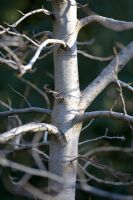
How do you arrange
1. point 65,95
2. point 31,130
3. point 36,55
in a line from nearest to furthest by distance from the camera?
1. point 36,55
2. point 31,130
3. point 65,95

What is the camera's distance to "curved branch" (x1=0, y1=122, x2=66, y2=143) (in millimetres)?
1484

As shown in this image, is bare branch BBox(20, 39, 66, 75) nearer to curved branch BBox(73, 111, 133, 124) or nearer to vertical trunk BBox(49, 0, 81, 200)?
→ vertical trunk BBox(49, 0, 81, 200)

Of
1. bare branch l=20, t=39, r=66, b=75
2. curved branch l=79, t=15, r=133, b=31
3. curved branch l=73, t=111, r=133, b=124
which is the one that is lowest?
curved branch l=73, t=111, r=133, b=124

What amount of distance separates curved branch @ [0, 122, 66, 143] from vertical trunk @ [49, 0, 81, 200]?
34mm

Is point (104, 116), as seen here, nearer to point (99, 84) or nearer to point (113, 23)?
point (99, 84)

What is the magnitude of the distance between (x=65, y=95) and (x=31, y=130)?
0.64ft

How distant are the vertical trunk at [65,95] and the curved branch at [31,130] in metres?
0.03

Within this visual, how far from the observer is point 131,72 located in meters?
3.21

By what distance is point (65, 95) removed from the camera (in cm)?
170

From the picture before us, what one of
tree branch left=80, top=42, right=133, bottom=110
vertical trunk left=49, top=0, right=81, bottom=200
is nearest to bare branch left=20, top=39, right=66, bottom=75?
vertical trunk left=49, top=0, right=81, bottom=200

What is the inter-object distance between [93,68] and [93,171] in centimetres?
66

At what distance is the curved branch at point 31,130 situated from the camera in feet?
4.87

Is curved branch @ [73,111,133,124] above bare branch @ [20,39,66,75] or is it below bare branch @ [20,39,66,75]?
below

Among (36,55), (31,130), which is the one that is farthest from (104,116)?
(36,55)
